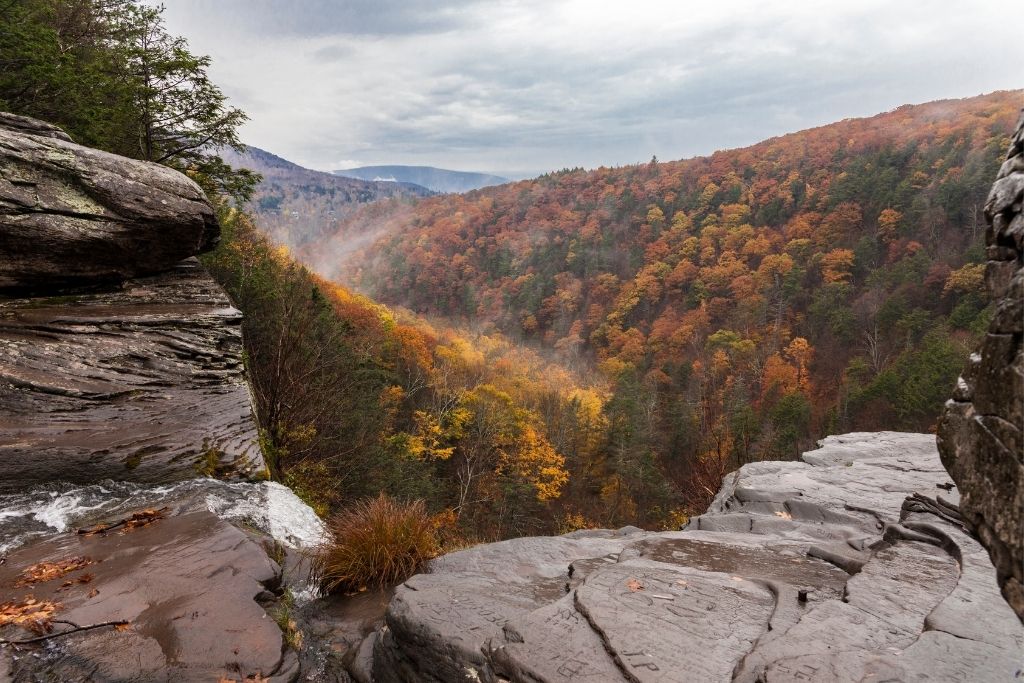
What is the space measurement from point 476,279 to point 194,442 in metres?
114

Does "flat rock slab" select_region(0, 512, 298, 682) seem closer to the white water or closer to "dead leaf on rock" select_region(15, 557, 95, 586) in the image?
"dead leaf on rock" select_region(15, 557, 95, 586)

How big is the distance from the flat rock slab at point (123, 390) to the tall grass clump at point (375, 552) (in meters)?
3.04

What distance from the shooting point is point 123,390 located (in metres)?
8.26

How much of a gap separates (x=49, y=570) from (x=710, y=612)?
20.5 feet

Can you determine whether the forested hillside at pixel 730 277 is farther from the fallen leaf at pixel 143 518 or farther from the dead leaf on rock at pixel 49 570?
the dead leaf on rock at pixel 49 570

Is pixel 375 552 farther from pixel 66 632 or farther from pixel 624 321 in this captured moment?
pixel 624 321

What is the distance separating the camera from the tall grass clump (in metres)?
6.16

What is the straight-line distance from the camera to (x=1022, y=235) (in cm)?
272

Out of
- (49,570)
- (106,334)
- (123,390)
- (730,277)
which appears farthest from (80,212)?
(730,277)

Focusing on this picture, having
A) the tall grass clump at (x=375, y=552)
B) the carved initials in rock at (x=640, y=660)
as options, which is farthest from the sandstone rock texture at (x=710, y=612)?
the tall grass clump at (x=375, y=552)

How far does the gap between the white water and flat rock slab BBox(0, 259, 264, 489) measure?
257 millimetres

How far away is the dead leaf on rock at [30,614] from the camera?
4102mm

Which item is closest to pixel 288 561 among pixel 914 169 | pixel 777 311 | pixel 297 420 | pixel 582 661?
pixel 582 661

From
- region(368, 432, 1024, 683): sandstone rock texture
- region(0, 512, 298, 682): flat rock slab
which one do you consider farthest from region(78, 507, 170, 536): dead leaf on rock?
region(368, 432, 1024, 683): sandstone rock texture
